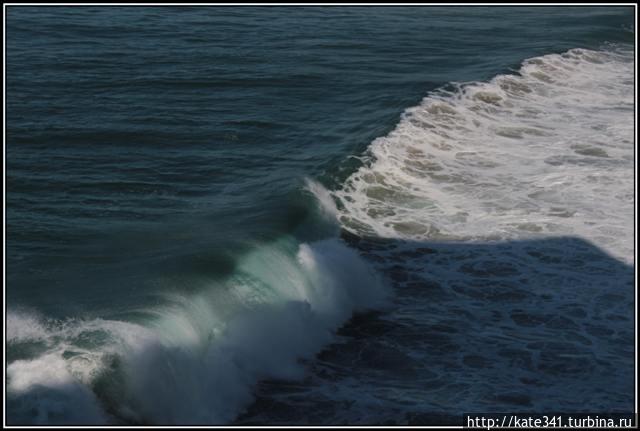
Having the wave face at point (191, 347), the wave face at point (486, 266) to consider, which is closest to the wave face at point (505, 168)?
the wave face at point (486, 266)

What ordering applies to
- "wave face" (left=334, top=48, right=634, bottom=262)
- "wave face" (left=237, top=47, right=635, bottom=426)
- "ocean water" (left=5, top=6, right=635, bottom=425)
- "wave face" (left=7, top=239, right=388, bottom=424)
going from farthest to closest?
1. "wave face" (left=334, top=48, right=634, bottom=262)
2. "wave face" (left=237, top=47, right=635, bottom=426)
3. "ocean water" (left=5, top=6, right=635, bottom=425)
4. "wave face" (left=7, top=239, right=388, bottom=424)

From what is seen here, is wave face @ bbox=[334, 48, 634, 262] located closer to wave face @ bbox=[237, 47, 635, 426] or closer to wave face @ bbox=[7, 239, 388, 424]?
wave face @ bbox=[237, 47, 635, 426]

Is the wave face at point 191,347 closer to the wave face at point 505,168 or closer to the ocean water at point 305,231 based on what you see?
the ocean water at point 305,231

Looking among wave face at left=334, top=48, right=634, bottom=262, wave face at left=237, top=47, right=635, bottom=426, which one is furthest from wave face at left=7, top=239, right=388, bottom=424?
wave face at left=334, top=48, right=634, bottom=262

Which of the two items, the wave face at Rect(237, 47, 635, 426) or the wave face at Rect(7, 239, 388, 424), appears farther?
the wave face at Rect(237, 47, 635, 426)

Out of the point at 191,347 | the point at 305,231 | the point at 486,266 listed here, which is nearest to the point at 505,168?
the point at 486,266

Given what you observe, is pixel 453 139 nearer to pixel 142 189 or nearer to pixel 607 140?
pixel 607 140

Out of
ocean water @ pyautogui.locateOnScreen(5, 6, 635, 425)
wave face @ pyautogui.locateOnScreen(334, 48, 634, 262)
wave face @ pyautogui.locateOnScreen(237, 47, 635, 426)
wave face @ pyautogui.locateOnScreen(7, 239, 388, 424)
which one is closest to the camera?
wave face @ pyautogui.locateOnScreen(7, 239, 388, 424)
